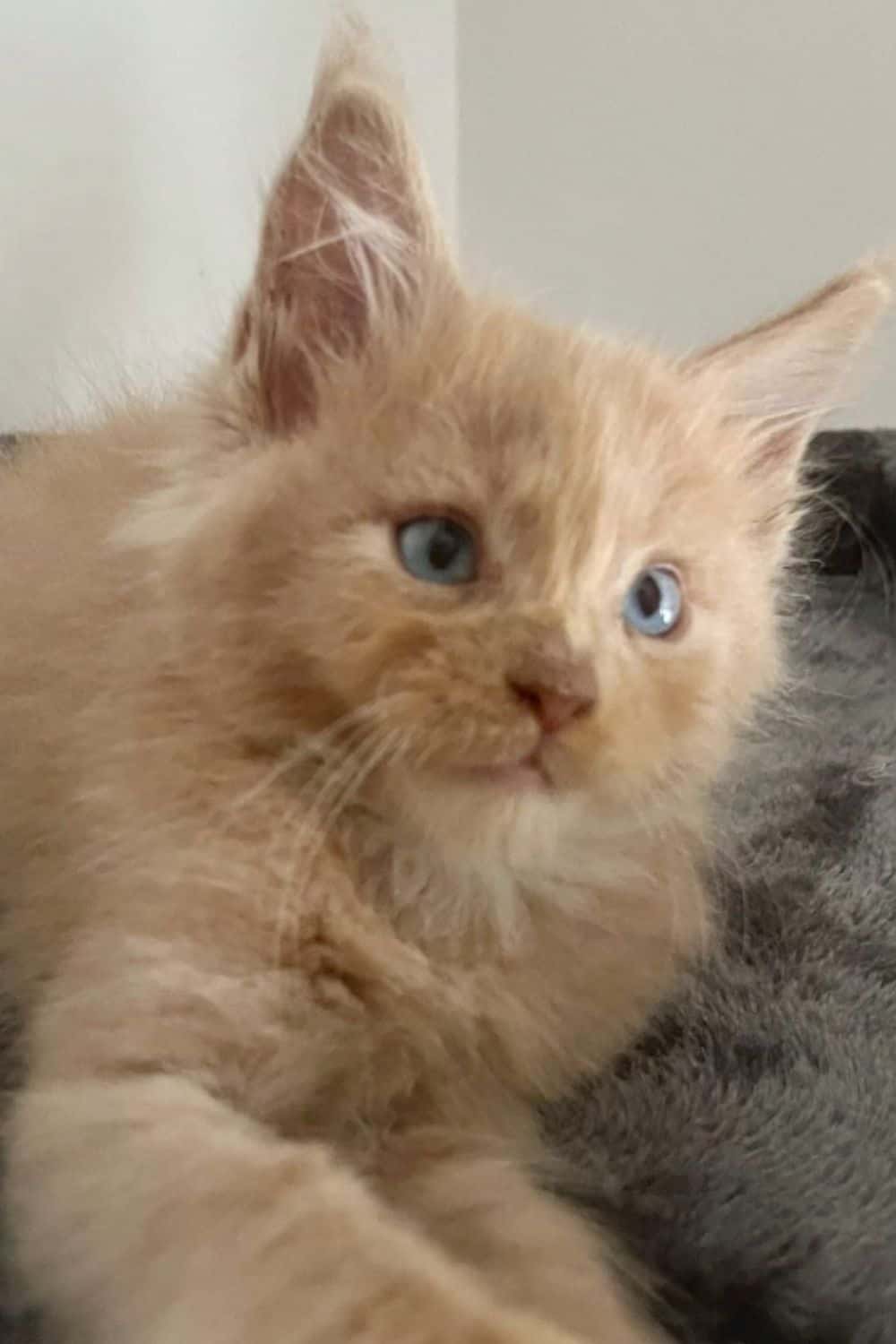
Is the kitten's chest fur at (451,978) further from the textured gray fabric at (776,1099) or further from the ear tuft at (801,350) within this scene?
the ear tuft at (801,350)

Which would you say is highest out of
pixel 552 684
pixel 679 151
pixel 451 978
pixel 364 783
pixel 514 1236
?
pixel 679 151

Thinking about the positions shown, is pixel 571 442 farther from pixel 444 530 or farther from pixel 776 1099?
pixel 776 1099

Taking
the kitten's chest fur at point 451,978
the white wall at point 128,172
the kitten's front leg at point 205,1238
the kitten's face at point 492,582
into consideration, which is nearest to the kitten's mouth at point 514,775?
the kitten's face at point 492,582

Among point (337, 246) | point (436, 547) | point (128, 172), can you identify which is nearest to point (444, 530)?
point (436, 547)

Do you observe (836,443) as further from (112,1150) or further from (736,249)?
(112,1150)

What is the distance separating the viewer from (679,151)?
2766 millimetres

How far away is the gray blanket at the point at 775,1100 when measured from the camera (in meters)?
0.89

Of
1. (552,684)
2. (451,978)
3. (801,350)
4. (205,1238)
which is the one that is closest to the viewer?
(205,1238)

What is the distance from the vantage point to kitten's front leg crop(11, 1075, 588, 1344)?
711 mm

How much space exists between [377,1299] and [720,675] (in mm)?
512

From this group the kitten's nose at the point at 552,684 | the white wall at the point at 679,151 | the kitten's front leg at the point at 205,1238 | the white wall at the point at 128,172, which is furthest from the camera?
the white wall at the point at 679,151

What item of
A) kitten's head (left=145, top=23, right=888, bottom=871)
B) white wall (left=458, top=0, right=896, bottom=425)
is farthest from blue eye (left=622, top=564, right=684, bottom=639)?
white wall (left=458, top=0, right=896, bottom=425)

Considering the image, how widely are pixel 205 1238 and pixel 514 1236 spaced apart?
0.24 m

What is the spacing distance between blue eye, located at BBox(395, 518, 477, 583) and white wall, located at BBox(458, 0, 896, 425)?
1844mm
